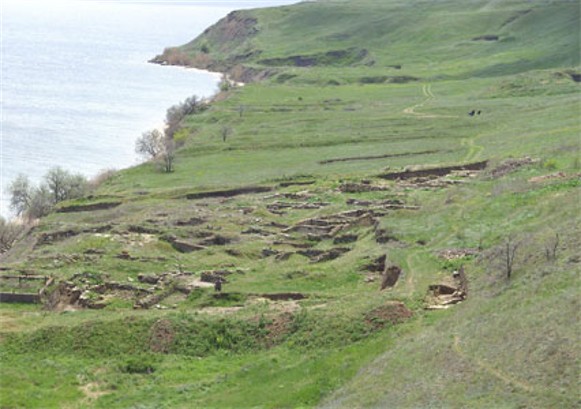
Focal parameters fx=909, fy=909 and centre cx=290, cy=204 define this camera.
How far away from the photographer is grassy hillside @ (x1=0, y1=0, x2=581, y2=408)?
2655 centimetres

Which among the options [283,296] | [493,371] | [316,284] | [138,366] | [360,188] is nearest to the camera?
[493,371]

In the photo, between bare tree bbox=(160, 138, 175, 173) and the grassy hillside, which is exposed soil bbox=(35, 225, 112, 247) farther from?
bare tree bbox=(160, 138, 175, 173)

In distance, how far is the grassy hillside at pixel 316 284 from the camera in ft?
87.1

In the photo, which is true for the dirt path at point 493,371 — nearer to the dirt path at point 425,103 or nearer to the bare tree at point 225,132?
the bare tree at point 225,132

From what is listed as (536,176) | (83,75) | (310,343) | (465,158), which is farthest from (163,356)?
(83,75)

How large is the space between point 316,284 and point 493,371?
60.2ft

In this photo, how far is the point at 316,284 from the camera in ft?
137

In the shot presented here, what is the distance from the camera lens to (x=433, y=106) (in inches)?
4739

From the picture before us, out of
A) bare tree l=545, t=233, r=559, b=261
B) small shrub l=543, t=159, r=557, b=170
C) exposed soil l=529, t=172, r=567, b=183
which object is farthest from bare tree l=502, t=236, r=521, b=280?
small shrub l=543, t=159, r=557, b=170

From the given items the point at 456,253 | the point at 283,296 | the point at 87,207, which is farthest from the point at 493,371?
the point at 87,207

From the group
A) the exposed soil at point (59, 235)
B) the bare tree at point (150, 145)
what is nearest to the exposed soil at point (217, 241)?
the exposed soil at point (59, 235)

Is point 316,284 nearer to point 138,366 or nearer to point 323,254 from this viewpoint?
point 323,254

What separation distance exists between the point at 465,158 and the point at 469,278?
46.1 m

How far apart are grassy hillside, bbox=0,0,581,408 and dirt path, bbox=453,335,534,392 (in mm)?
61
